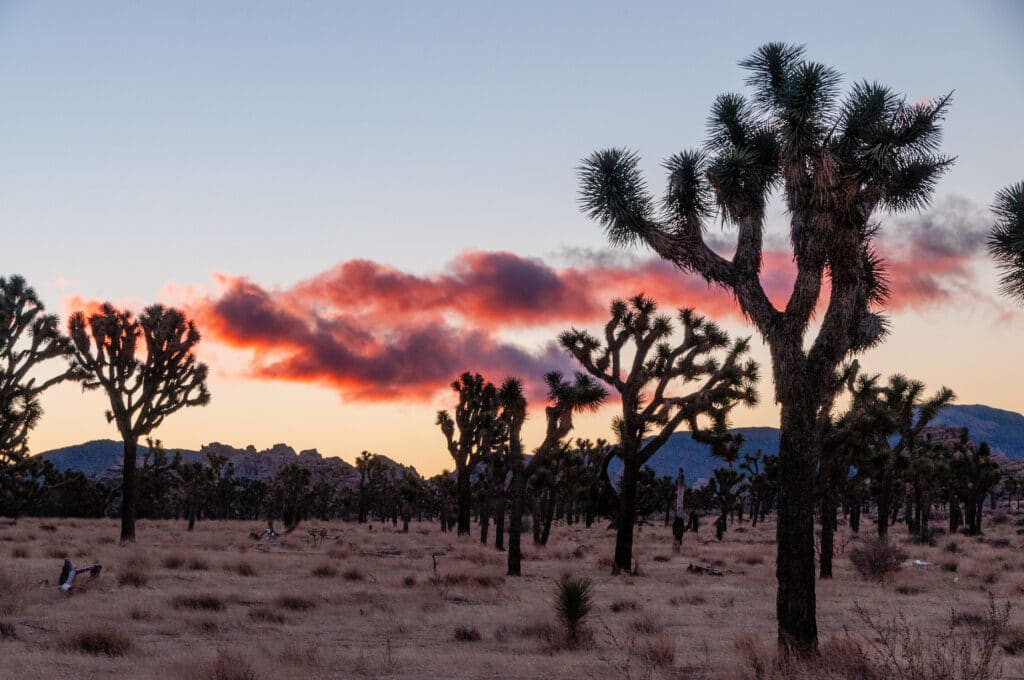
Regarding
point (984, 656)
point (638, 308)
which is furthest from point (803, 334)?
point (638, 308)

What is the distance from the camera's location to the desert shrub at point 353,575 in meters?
22.7

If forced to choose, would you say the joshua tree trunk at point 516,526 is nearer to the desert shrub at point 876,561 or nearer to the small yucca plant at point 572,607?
the desert shrub at point 876,561

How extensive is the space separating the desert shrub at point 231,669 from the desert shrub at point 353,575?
12.5m

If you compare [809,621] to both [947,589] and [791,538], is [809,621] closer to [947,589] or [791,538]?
[791,538]

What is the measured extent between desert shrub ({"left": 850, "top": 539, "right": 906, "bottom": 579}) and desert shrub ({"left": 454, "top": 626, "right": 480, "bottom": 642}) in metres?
15.5

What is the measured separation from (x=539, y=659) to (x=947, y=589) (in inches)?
613

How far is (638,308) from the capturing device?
2573 centimetres

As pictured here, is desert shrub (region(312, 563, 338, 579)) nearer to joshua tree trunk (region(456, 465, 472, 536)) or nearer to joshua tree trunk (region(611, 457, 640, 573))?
joshua tree trunk (region(611, 457, 640, 573))

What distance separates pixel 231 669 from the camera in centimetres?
985

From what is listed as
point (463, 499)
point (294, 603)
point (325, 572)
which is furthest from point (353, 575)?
point (463, 499)

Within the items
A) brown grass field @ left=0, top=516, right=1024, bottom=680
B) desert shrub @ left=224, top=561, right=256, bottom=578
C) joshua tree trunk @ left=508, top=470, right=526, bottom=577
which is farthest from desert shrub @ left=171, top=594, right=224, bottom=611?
joshua tree trunk @ left=508, top=470, right=526, bottom=577

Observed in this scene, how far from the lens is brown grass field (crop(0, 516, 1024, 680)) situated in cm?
1120

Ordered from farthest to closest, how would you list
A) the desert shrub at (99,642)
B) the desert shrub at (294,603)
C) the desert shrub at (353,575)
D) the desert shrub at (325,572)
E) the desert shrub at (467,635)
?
1. the desert shrub at (325,572)
2. the desert shrub at (353,575)
3. the desert shrub at (294,603)
4. the desert shrub at (467,635)
5. the desert shrub at (99,642)

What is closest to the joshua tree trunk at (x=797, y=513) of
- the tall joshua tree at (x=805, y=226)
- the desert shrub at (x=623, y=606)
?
the tall joshua tree at (x=805, y=226)
